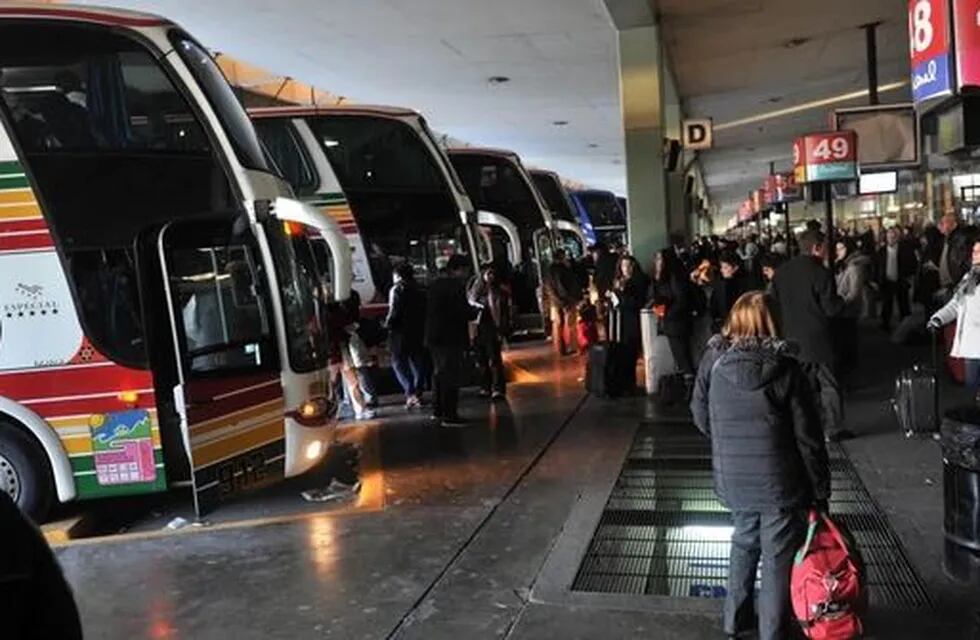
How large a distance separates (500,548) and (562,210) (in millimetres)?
18654

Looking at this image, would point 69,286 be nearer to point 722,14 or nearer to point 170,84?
point 170,84

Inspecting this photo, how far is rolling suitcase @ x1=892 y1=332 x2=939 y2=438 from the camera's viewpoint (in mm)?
8297

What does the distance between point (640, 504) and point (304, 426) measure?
263 cm

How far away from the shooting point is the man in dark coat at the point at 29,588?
6.08 feet

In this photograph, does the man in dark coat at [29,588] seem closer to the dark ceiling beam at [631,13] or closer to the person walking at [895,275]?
the dark ceiling beam at [631,13]

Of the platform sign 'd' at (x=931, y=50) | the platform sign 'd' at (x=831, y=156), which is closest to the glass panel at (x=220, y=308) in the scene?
the platform sign 'd' at (x=931, y=50)

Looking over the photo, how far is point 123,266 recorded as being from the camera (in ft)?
23.0

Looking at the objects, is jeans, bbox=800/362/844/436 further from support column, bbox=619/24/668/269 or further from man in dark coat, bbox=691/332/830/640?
support column, bbox=619/24/668/269

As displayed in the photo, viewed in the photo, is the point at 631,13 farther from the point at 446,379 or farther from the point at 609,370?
the point at 446,379

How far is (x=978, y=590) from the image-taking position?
5.06m

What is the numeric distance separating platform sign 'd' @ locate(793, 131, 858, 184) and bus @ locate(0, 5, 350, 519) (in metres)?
9.99

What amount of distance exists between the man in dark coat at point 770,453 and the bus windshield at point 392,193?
9.59m

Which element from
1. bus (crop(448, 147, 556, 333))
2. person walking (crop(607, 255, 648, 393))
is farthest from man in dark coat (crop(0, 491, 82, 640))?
bus (crop(448, 147, 556, 333))

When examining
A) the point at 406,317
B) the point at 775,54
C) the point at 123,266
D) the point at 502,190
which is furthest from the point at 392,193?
the point at 775,54
